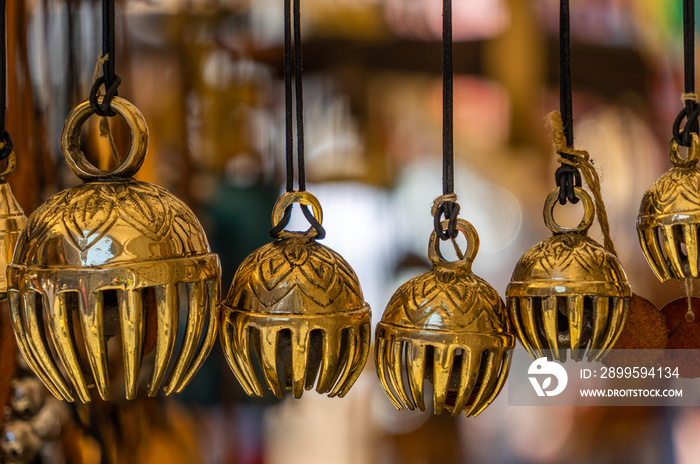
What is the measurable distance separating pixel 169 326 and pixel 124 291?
0.04 m

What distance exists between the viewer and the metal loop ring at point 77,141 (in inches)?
20.4

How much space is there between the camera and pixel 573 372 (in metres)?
1.36

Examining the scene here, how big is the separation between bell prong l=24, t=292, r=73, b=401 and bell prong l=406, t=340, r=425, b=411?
270 millimetres

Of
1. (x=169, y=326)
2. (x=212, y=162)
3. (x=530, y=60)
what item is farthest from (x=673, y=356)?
(x=212, y=162)

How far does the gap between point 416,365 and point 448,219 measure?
0.12 metres

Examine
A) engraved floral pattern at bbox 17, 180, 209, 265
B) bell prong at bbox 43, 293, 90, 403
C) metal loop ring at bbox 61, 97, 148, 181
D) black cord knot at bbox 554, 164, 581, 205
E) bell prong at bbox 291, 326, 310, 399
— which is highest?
metal loop ring at bbox 61, 97, 148, 181

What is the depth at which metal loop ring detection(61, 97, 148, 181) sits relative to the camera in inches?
20.4

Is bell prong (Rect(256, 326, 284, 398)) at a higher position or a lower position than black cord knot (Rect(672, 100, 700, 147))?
lower

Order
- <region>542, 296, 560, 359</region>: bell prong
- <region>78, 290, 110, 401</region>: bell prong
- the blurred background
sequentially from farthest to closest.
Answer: the blurred background → <region>542, 296, 560, 359</region>: bell prong → <region>78, 290, 110, 401</region>: bell prong

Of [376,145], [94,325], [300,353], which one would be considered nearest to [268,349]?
[300,353]

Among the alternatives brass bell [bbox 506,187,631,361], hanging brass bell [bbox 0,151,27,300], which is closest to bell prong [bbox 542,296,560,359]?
brass bell [bbox 506,187,631,361]

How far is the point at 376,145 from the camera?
4.41 feet

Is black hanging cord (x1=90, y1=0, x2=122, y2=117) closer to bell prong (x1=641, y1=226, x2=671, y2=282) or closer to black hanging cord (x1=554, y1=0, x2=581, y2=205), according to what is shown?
black hanging cord (x1=554, y1=0, x2=581, y2=205)

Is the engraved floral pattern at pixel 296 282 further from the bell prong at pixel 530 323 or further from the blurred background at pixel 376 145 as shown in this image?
the blurred background at pixel 376 145
